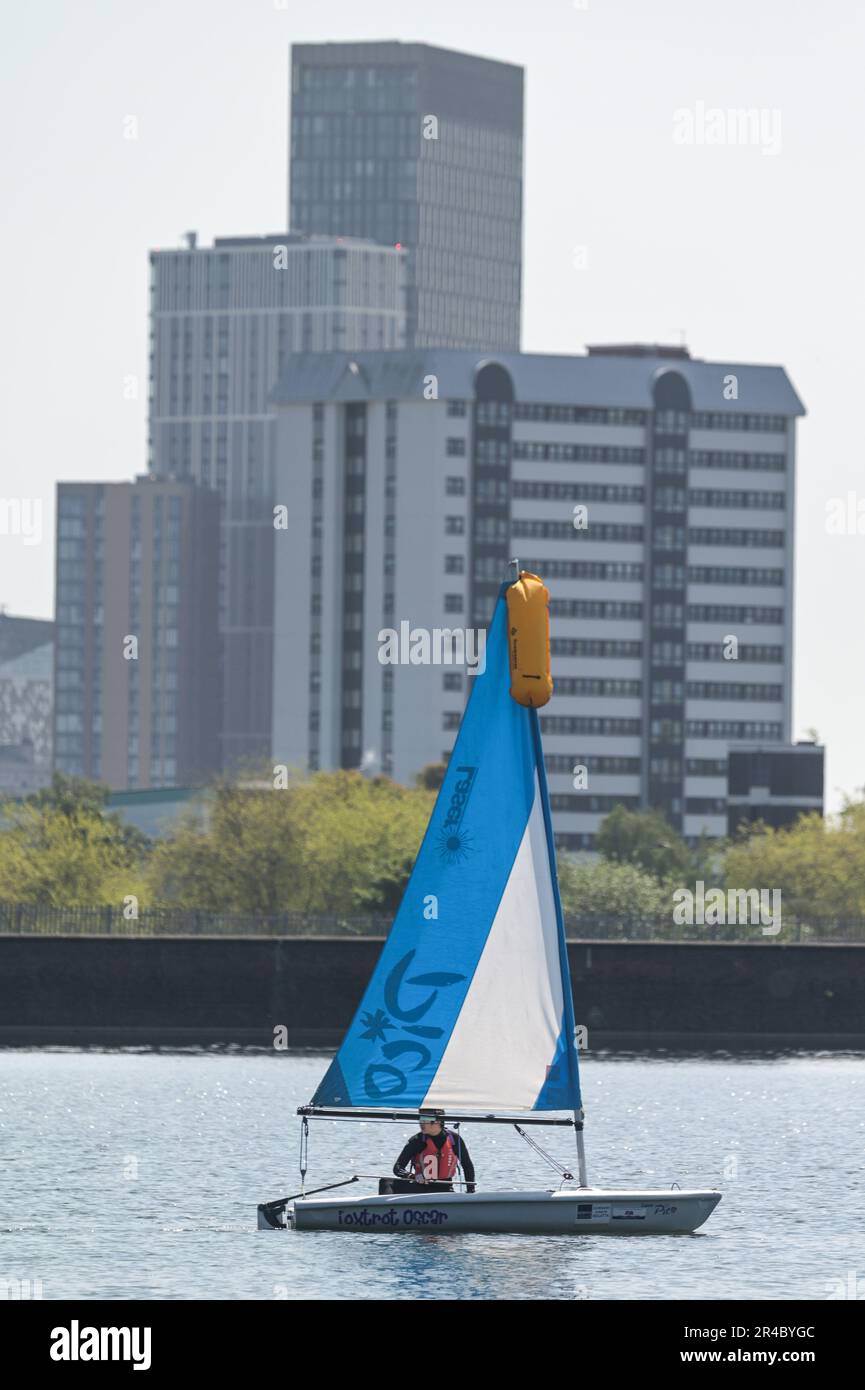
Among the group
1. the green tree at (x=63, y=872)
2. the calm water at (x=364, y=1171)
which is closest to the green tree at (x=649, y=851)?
the green tree at (x=63, y=872)

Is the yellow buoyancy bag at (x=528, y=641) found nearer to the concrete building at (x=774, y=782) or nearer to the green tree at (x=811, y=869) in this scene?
the green tree at (x=811, y=869)

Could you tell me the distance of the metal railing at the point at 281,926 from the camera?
110625 mm

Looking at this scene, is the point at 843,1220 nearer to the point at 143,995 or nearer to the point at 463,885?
the point at 463,885

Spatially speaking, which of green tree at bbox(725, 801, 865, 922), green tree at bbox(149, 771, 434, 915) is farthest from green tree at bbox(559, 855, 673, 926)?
green tree at bbox(149, 771, 434, 915)

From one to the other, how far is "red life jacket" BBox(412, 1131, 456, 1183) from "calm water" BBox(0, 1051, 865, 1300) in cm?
115

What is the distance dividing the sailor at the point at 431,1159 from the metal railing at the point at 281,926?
2299 inches

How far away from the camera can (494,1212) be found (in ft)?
154

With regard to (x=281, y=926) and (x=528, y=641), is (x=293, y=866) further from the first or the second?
(x=528, y=641)

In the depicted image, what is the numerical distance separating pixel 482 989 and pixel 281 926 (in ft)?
219

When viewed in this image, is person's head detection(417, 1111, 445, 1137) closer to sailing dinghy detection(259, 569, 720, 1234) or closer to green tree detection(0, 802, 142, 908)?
sailing dinghy detection(259, 569, 720, 1234)

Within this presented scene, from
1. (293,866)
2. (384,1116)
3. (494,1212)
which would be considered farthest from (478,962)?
(293,866)

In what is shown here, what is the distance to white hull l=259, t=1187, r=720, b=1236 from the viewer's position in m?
46.8

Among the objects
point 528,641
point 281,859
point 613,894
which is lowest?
point 613,894
